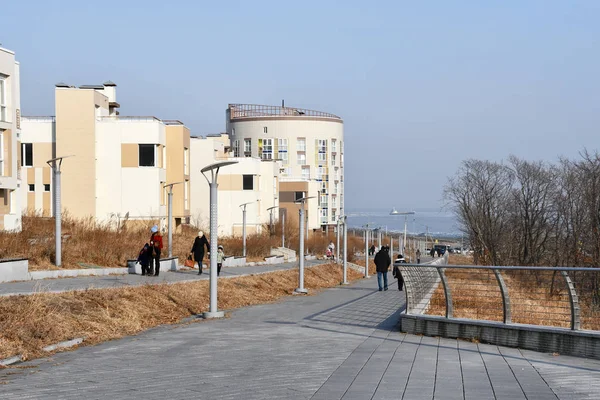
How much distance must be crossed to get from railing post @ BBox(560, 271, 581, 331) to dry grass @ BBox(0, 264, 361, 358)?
7842 mm

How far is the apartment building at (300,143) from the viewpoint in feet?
422

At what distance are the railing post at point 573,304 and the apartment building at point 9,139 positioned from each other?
3012 centimetres

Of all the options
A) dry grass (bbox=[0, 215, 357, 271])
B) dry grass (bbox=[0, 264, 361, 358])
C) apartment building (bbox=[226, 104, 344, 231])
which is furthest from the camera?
apartment building (bbox=[226, 104, 344, 231])

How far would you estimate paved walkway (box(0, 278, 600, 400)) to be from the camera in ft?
30.4

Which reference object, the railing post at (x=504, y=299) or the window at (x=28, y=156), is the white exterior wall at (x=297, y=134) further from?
the railing post at (x=504, y=299)

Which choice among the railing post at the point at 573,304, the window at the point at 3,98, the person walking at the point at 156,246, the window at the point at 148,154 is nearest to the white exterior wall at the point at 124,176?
the window at the point at 148,154

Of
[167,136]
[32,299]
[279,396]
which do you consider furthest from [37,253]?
[167,136]

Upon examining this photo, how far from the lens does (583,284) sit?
44.3 feet

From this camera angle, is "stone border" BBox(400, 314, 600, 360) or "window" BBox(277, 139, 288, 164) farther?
"window" BBox(277, 139, 288, 164)

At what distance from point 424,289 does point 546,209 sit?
54113 mm

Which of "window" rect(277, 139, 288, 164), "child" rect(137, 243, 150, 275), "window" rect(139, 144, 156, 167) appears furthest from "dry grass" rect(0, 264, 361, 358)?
"window" rect(277, 139, 288, 164)

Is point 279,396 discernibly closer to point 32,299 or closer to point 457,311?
point 457,311

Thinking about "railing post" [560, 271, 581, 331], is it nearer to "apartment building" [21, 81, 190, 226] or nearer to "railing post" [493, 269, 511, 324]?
"railing post" [493, 269, 511, 324]

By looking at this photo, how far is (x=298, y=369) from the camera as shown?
35.4 feet
